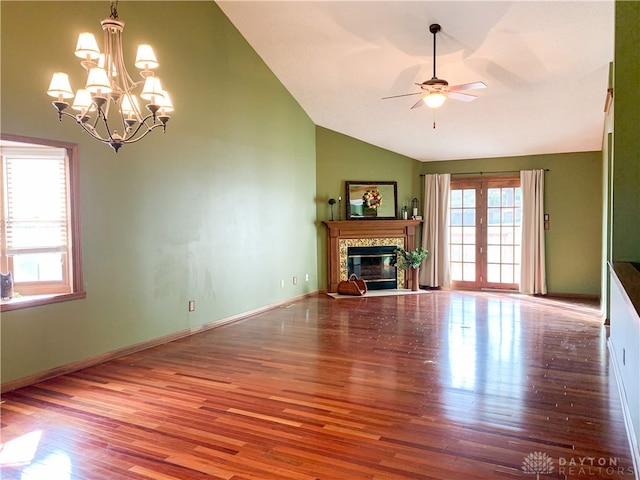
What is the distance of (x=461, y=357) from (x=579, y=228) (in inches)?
197

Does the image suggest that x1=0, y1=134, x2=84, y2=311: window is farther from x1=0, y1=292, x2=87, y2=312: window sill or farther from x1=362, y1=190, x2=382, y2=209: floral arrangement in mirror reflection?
x1=362, y1=190, x2=382, y2=209: floral arrangement in mirror reflection

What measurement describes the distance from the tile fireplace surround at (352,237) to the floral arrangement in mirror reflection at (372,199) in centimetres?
34

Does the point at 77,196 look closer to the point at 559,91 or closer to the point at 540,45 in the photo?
the point at 540,45

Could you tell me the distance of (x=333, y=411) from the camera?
10.6 ft

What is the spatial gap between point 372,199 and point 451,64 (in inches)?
140

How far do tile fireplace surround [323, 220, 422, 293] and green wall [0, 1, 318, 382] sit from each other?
35.8 inches

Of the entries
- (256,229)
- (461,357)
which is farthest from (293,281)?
(461,357)

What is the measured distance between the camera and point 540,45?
16.1 feet

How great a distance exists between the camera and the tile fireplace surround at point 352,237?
8617mm

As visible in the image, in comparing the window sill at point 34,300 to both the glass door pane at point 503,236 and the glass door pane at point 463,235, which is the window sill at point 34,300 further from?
the glass door pane at point 503,236

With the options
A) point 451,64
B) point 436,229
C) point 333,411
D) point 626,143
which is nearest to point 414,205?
point 436,229

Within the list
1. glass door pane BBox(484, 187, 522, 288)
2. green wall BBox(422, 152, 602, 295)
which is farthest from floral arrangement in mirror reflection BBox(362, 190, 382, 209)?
green wall BBox(422, 152, 602, 295)

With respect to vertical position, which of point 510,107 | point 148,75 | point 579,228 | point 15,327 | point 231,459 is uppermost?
point 510,107

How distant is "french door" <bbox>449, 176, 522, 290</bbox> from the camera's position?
861 cm
